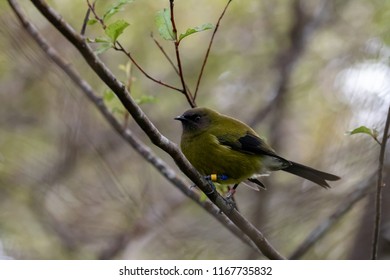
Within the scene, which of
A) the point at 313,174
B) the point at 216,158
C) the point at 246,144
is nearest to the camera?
the point at 216,158

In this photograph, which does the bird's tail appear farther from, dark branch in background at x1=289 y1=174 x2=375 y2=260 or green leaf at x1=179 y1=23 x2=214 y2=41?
green leaf at x1=179 y1=23 x2=214 y2=41

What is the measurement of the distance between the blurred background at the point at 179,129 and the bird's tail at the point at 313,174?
0.65 ft

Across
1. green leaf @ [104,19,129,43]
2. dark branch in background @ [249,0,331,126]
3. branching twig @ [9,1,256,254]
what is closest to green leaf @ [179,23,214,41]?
green leaf @ [104,19,129,43]

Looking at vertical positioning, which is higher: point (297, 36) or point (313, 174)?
point (297, 36)

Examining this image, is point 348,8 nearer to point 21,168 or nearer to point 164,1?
point 164,1

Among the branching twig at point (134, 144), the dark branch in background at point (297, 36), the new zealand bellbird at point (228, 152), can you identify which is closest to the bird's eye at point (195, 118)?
the new zealand bellbird at point (228, 152)

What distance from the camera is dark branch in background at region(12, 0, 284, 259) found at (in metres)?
2.62

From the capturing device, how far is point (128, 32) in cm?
754

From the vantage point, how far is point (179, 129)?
738cm

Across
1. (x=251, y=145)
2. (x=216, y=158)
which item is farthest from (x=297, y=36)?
(x=216, y=158)

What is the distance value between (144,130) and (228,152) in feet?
5.23

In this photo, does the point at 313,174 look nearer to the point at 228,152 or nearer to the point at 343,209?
the point at 343,209

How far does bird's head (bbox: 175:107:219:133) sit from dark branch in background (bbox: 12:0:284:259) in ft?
1.29

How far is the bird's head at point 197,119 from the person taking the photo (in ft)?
14.9
